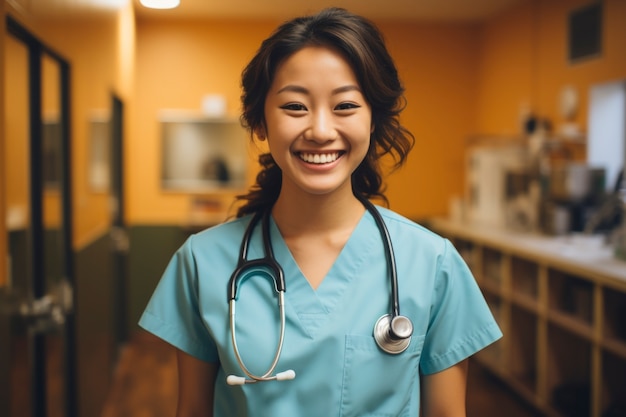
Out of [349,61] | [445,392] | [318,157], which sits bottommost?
[445,392]

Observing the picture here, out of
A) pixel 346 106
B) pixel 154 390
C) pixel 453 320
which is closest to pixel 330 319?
pixel 453 320

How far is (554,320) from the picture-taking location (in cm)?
247

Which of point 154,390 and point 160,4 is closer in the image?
point 160,4

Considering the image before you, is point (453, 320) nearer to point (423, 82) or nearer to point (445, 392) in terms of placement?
point (445, 392)

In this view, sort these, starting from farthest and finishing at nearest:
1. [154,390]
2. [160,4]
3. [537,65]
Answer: [537,65] → [154,390] → [160,4]

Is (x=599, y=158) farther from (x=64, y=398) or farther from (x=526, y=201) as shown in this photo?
(x=64, y=398)

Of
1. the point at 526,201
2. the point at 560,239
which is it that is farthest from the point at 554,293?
the point at 526,201

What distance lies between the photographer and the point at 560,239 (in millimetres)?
2801

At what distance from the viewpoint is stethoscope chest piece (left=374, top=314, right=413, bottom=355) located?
813 millimetres

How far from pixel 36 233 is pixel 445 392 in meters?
1.20

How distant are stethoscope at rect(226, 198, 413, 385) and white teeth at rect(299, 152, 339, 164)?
0.49 feet

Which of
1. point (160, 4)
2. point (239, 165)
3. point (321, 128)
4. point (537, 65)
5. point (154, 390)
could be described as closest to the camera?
point (321, 128)

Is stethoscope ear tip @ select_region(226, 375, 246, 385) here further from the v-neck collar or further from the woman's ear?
the woman's ear

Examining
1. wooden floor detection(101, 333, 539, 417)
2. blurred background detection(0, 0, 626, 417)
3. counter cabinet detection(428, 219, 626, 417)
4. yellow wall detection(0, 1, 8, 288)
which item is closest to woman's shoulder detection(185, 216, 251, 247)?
blurred background detection(0, 0, 626, 417)
